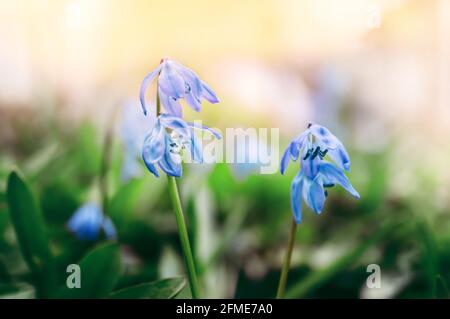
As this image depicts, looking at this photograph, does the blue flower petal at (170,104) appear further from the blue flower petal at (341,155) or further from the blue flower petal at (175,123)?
the blue flower petal at (341,155)

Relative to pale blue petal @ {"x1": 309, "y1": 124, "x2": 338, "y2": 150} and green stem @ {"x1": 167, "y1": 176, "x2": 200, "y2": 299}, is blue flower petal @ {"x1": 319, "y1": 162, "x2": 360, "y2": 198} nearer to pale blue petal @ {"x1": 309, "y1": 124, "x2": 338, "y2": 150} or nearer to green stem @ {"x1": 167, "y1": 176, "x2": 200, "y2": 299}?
pale blue petal @ {"x1": 309, "y1": 124, "x2": 338, "y2": 150}

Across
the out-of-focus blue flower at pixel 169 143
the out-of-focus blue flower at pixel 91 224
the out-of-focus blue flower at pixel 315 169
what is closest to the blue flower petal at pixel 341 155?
the out-of-focus blue flower at pixel 315 169

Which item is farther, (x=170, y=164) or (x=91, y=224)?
(x=91, y=224)

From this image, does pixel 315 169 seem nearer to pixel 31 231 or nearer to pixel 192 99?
pixel 192 99

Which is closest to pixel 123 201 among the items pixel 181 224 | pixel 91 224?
pixel 91 224

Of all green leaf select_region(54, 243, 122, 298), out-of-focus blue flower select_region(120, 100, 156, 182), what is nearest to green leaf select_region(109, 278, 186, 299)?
green leaf select_region(54, 243, 122, 298)

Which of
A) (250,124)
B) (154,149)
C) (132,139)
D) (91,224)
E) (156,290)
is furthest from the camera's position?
(250,124)

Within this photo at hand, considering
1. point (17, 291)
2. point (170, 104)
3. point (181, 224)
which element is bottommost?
point (17, 291)
